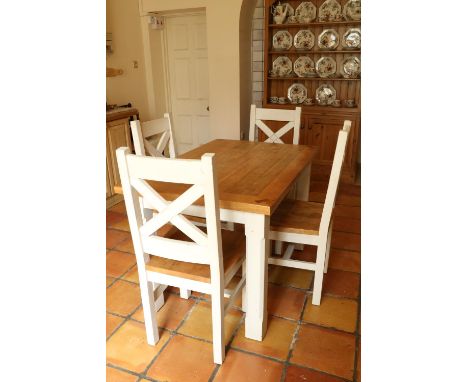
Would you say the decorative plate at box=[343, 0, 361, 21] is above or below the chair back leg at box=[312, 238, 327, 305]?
above

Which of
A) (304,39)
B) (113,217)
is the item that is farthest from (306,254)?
(304,39)

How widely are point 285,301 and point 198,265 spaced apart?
73 centimetres

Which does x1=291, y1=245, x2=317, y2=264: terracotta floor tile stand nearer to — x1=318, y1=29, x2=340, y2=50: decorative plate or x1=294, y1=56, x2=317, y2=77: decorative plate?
x1=294, y1=56, x2=317, y2=77: decorative plate

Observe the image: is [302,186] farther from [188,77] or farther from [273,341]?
[188,77]

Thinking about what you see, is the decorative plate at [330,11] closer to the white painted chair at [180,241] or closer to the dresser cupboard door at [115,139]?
the dresser cupboard door at [115,139]

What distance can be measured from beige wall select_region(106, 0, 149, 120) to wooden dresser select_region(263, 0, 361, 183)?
1.66 meters

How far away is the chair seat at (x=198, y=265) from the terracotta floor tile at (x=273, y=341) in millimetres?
416

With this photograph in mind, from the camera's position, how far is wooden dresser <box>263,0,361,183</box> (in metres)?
3.91

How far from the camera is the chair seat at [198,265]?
152 cm

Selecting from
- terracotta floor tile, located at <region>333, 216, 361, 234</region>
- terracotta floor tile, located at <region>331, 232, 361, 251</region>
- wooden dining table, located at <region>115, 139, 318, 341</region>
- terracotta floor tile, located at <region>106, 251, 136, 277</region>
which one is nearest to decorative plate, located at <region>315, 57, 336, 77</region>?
terracotta floor tile, located at <region>333, 216, 361, 234</region>

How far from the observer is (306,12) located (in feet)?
13.3
